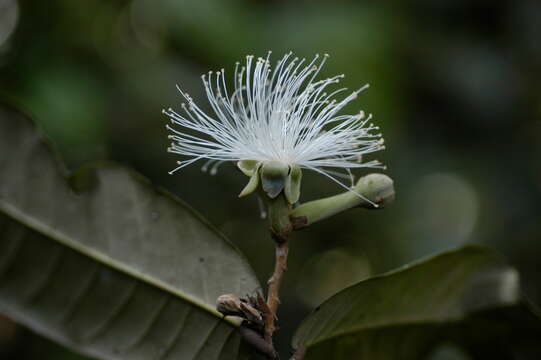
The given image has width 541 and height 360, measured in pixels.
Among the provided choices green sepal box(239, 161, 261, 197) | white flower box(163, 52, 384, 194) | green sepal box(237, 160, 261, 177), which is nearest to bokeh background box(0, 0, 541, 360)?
white flower box(163, 52, 384, 194)

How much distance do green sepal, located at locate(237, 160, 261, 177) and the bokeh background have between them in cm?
156

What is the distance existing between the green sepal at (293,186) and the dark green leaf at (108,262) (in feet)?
0.56

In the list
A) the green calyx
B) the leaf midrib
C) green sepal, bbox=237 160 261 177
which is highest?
the green calyx

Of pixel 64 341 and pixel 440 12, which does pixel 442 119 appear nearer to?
pixel 440 12

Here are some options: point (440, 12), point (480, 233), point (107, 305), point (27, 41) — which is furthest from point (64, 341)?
point (440, 12)

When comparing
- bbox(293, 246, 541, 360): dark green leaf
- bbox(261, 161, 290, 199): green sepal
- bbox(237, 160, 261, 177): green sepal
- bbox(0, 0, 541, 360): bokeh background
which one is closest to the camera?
bbox(293, 246, 541, 360): dark green leaf

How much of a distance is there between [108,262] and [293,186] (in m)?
0.45

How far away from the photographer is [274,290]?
1.36 meters

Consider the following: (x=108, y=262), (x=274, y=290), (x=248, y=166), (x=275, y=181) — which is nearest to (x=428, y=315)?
(x=274, y=290)

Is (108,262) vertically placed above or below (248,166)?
below

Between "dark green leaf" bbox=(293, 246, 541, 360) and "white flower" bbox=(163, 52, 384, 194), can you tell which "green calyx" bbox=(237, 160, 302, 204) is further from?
"dark green leaf" bbox=(293, 246, 541, 360)

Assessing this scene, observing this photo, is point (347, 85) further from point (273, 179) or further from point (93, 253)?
point (93, 253)

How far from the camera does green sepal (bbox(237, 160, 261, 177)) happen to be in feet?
Result: 5.19

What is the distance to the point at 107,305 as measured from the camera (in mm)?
1428
